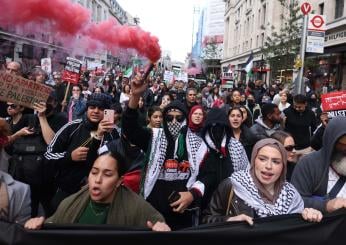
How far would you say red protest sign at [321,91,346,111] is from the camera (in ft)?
21.5

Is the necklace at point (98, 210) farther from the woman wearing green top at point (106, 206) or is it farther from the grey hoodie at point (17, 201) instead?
the grey hoodie at point (17, 201)

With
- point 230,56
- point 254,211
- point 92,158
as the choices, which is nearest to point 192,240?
point 254,211

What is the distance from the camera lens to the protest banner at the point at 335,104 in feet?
21.5

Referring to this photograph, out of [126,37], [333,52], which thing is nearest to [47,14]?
[126,37]

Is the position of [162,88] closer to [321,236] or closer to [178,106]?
[178,106]

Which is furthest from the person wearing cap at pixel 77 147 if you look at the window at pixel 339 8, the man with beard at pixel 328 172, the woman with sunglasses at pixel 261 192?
the window at pixel 339 8

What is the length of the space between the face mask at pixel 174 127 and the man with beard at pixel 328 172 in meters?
1.34

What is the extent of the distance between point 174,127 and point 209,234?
182 centimetres

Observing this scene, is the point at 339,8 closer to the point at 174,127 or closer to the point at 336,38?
the point at 336,38

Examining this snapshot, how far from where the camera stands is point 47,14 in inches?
257

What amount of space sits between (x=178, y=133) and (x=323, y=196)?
1.53m

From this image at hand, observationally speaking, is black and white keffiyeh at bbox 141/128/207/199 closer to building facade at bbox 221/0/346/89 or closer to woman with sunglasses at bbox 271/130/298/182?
woman with sunglasses at bbox 271/130/298/182

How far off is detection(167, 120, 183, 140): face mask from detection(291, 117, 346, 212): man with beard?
1.34 metres

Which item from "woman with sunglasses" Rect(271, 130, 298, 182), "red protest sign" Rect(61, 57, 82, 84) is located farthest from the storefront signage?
"woman with sunglasses" Rect(271, 130, 298, 182)
